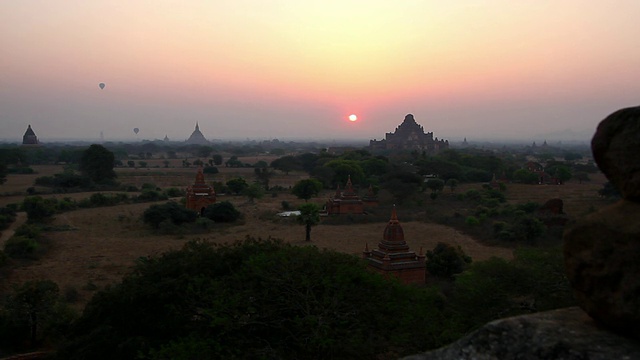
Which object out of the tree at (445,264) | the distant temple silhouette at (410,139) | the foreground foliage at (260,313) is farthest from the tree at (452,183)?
the distant temple silhouette at (410,139)

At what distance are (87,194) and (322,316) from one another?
43055 millimetres

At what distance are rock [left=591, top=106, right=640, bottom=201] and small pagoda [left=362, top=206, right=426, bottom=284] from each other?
41.2 ft

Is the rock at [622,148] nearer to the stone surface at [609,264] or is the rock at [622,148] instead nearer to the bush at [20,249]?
the stone surface at [609,264]

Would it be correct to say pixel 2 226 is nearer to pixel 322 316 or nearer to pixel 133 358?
pixel 133 358

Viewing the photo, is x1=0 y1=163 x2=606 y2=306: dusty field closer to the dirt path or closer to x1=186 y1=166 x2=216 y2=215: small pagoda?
the dirt path

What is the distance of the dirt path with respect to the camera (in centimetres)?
2468

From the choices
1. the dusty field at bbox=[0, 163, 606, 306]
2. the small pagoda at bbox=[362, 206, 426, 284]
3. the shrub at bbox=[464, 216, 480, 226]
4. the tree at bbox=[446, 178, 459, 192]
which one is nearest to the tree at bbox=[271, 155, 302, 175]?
the tree at bbox=[446, 178, 459, 192]

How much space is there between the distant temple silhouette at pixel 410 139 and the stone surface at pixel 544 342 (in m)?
117

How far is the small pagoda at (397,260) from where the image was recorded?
649 inches

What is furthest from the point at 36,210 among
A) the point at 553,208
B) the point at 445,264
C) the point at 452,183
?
the point at 452,183

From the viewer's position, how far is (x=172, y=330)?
942 cm

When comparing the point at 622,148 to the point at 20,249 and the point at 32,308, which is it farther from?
the point at 20,249

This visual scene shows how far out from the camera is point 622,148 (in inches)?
155

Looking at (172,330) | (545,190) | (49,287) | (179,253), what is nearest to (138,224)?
(49,287)
